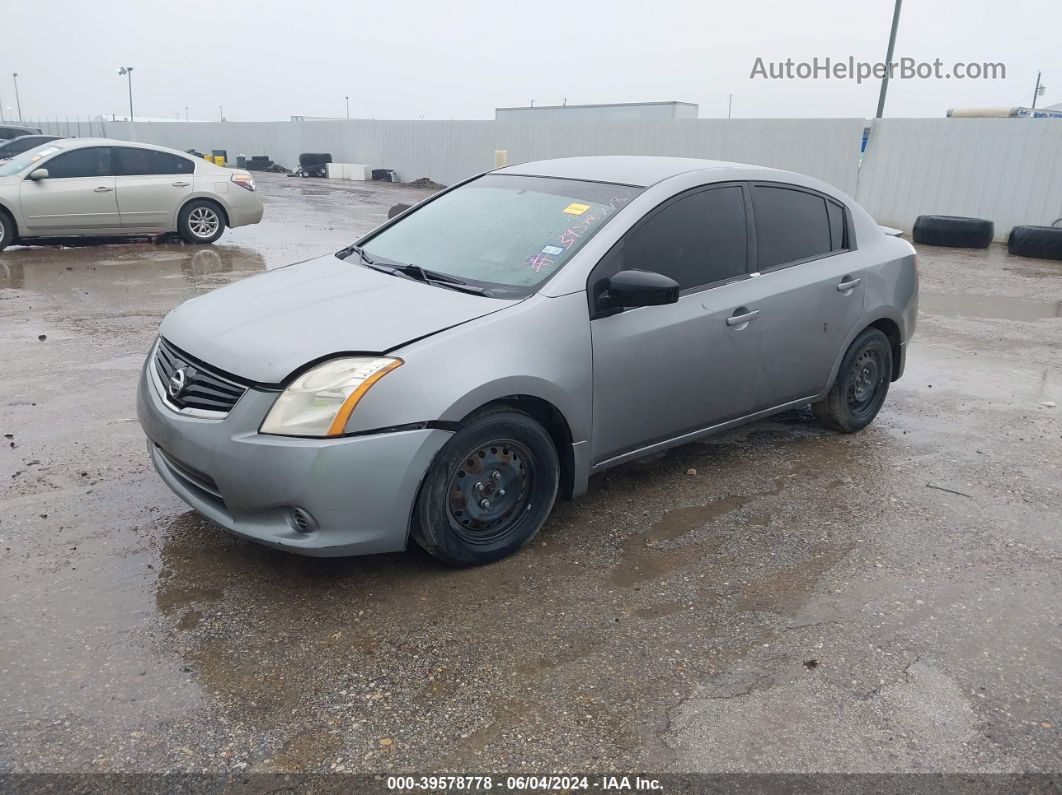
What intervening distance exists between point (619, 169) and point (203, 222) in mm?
10102

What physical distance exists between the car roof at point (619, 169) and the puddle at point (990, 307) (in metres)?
6.18

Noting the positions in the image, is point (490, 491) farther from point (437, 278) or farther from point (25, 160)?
point (25, 160)

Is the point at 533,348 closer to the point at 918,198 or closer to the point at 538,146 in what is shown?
the point at 918,198

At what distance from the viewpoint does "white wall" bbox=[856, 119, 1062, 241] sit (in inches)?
641

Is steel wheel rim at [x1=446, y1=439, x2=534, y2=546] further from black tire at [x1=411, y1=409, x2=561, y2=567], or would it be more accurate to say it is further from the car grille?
the car grille

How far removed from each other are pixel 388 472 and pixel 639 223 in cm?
176

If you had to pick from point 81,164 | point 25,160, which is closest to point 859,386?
point 81,164

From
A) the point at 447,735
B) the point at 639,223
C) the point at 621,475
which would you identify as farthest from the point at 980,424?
the point at 447,735

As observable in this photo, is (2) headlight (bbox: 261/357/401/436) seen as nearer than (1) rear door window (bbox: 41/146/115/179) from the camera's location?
Yes

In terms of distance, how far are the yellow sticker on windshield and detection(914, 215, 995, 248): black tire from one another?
1406 centimetres

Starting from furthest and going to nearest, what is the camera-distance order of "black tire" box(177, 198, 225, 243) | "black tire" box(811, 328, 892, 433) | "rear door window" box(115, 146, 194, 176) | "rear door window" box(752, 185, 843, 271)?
"black tire" box(177, 198, 225, 243)
"rear door window" box(115, 146, 194, 176)
"black tire" box(811, 328, 892, 433)
"rear door window" box(752, 185, 843, 271)

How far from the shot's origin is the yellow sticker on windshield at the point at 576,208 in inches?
165

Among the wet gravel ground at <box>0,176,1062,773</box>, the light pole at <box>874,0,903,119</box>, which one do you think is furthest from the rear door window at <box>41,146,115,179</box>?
the light pole at <box>874,0,903,119</box>

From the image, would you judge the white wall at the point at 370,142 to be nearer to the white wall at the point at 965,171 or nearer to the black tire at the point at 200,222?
the white wall at the point at 965,171
